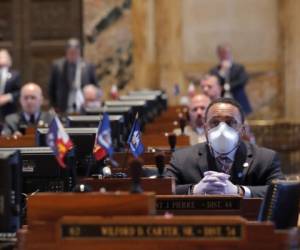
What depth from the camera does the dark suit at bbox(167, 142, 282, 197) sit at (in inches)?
230

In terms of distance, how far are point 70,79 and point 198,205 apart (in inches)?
364

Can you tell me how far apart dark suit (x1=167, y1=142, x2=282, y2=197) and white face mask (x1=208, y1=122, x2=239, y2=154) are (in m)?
0.22

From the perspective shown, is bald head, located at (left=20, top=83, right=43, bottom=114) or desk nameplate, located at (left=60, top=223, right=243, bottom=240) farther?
bald head, located at (left=20, top=83, right=43, bottom=114)

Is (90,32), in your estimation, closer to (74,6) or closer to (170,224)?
(74,6)

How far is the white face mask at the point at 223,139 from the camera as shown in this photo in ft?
18.3

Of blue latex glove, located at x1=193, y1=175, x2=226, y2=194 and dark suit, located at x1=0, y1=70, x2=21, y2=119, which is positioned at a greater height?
dark suit, located at x1=0, y1=70, x2=21, y2=119

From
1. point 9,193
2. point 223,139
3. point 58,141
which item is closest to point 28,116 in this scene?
point 223,139

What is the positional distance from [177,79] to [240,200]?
11.0 meters

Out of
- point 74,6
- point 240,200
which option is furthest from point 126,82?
point 240,200

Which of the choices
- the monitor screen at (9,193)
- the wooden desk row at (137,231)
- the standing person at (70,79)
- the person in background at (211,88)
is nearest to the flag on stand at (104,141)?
the monitor screen at (9,193)

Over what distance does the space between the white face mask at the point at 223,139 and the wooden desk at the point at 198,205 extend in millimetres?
846

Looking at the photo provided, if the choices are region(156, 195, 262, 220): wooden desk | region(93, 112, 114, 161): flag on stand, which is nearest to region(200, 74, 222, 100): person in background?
region(156, 195, 262, 220): wooden desk

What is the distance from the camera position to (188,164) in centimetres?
592

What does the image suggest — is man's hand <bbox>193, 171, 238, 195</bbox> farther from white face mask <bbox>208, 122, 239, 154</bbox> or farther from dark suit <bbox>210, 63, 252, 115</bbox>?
dark suit <bbox>210, 63, 252, 115</bbox>
